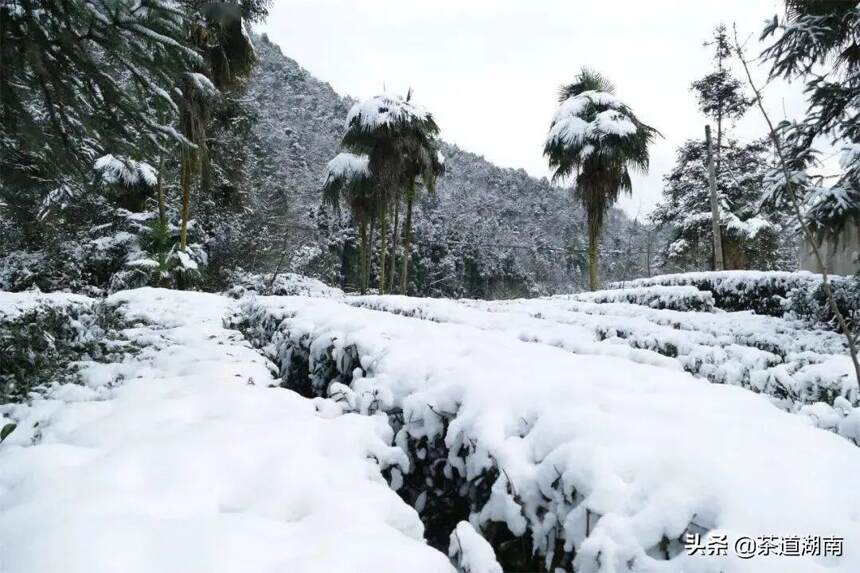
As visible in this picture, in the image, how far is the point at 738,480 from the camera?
1.27 meters

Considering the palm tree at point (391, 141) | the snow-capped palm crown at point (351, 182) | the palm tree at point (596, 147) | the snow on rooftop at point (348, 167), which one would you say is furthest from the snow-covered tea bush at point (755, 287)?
the snow on rooftop at point (348, 167)

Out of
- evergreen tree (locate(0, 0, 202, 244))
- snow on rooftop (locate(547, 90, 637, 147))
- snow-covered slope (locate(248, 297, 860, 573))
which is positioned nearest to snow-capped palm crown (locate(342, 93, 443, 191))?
snow on rooftop (locate(547, 90, 637, 147))

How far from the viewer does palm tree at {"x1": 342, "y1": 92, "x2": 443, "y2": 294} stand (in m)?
15.6

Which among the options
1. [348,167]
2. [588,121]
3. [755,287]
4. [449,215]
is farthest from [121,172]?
[449,215]

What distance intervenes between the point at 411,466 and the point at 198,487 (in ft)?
3.02

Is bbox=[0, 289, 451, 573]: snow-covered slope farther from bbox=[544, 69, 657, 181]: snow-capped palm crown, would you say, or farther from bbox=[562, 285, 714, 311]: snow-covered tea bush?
bbox=[544, 69, 657, 181]: snow-capped palm crown

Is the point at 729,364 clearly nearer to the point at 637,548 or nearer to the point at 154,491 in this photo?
the point at 637,548

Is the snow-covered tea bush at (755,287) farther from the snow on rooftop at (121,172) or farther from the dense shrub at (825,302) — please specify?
the snow on rooftop at (121,172)

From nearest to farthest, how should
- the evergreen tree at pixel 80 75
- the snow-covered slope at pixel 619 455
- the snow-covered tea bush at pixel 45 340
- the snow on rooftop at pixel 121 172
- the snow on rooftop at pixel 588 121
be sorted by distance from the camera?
1. the snow-covered slope at pixel 619 455
2. the snow-covered tea bush at pixel 45 340
3. the evergreen tree at pixel 80 75
4. the snow on rooftop at pixel 121 172
5. the snow on rooftop at pixel 588 121

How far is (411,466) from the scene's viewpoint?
7.07 feet

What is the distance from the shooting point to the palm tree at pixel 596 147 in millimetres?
14133

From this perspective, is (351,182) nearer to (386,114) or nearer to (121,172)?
(386,114)

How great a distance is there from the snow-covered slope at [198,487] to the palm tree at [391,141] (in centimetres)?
1297

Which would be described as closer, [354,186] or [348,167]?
[354,186]
